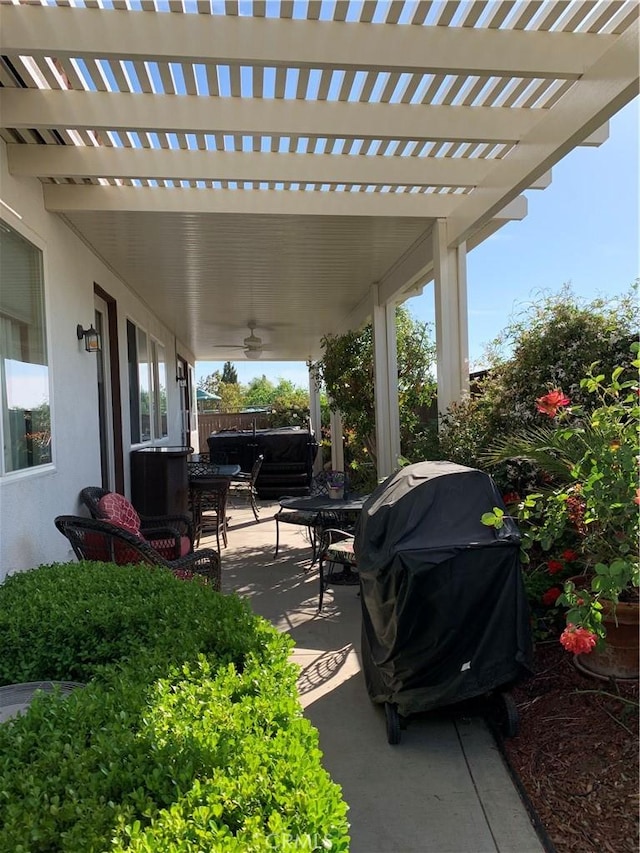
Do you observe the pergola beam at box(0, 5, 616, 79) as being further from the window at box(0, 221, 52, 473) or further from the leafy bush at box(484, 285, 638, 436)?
the leafy bush at box(484, 285, 638, 436)

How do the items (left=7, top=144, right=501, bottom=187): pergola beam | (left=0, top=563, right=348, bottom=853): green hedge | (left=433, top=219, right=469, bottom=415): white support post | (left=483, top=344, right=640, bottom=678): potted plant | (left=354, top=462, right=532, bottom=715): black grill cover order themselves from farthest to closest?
1. (left=433, top=219, right=469, bottom=415): white support post
2. (left=7, top=144, right=501, bottom=187): pergola beam
3. (left=354, top=462, right=532, bottom=715): black grill cover
4. (left=483, top=344, right=640, bottom=678): potted plant
5. (left=0, top=563, right=348, bottom=853): green hedge

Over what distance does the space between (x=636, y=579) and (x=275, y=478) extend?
949cm

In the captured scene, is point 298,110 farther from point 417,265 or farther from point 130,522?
point 130,522

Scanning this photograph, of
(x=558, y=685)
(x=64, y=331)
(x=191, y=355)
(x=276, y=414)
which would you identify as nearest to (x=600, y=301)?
(x=558, y=685)

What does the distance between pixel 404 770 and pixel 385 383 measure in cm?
575

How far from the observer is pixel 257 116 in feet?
11.9

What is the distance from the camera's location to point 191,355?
1550 cm

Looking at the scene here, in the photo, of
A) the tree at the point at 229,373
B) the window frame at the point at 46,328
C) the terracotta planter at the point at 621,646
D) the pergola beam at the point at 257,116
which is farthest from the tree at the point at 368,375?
the tree at the point at 229,373

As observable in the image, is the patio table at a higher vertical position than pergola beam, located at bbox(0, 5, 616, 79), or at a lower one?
lower

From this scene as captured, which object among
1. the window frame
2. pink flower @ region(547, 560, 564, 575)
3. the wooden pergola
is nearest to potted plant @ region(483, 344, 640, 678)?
pink flower @ region(547, 560, 564, 575)

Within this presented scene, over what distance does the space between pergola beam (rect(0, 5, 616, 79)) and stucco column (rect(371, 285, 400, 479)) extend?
4.72m

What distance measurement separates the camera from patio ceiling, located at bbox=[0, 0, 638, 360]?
2.86 metres

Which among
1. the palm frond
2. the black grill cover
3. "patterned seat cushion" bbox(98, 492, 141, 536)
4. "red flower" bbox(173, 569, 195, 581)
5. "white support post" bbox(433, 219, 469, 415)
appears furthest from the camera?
"white support post" bbox(433, 219, 469, 415)

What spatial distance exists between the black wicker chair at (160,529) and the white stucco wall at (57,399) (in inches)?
5.8
